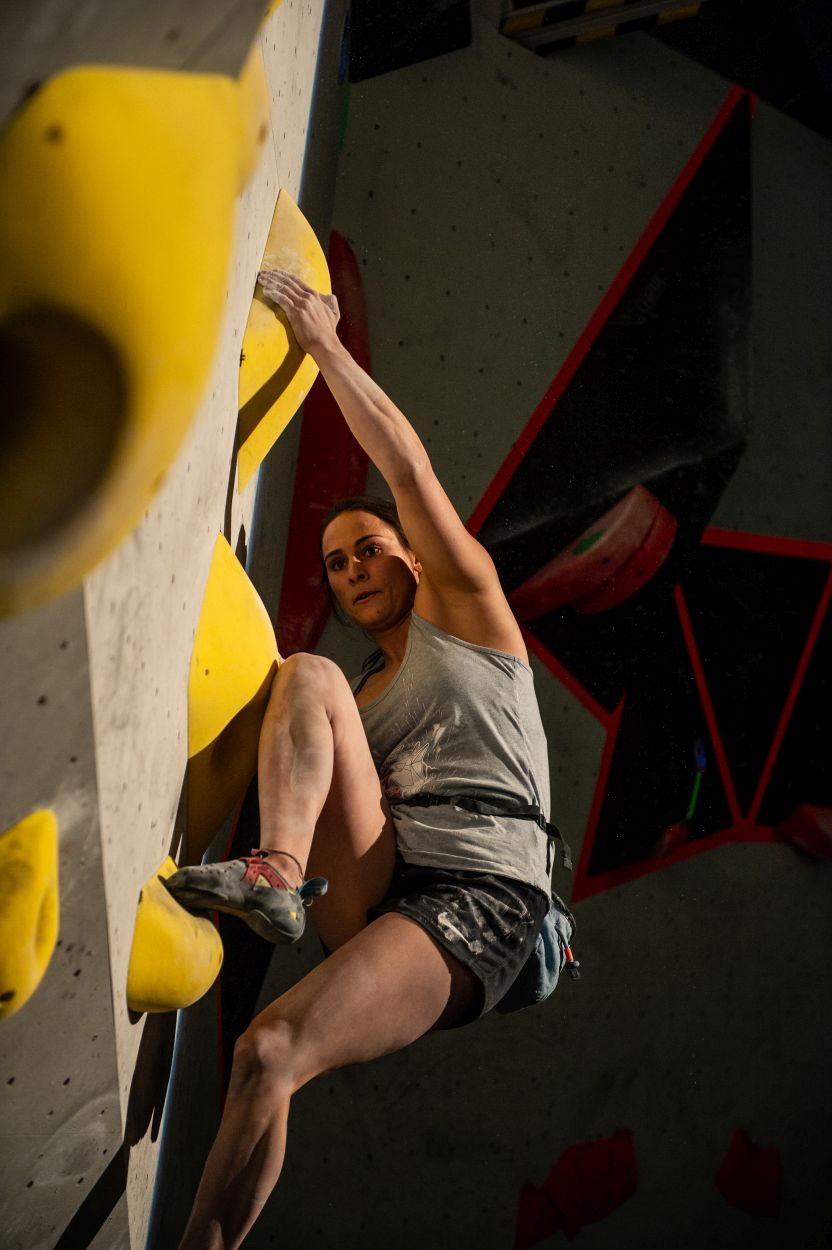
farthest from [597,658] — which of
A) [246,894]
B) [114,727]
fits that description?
[114,727]

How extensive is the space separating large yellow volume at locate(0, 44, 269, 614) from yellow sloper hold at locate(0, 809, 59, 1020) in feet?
0.94

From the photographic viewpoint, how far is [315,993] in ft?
3.91


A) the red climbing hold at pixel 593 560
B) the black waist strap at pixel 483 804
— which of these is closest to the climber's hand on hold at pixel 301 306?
the black waist strap at pixel 483 804

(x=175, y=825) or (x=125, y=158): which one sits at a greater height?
(x=125, y=158)

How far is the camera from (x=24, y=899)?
0.73 metres

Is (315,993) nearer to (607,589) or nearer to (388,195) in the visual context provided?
(607,589)

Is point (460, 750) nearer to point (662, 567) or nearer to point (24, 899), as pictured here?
point (24, 899)

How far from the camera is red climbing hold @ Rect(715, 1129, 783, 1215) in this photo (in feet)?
9.57

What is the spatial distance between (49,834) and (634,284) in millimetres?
2479

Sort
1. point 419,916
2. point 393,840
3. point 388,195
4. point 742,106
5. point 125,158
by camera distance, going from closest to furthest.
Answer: point 125,158, point 419,916, point 393,840, point 388,195, point 742,106

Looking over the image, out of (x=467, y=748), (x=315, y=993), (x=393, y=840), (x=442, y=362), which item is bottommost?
(x=315, y=993)

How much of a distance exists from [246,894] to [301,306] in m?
0.85

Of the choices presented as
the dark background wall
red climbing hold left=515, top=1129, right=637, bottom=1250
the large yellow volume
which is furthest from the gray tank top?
red climbing hold left=515, top=1129, right=637, bottom=1250

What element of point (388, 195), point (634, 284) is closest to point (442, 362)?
point (388, 195)
